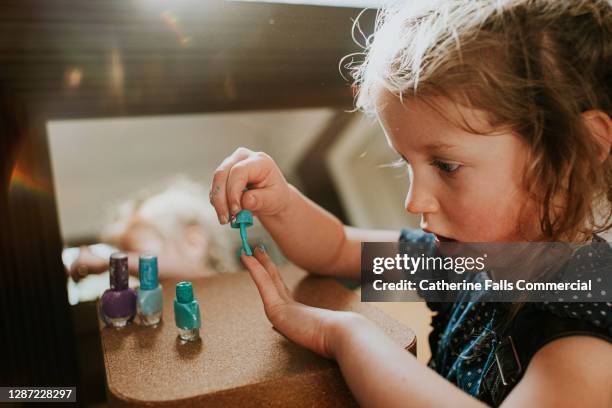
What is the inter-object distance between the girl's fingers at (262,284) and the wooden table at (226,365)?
33 mm

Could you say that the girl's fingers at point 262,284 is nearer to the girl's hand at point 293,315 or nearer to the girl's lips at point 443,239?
the girl's hand at point 293,315

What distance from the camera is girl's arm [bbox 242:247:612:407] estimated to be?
0.40 meters

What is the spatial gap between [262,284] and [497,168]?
0.26 metres

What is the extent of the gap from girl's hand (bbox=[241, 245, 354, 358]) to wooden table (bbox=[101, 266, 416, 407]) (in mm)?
14

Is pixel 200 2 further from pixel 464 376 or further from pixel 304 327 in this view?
pixel 464 376

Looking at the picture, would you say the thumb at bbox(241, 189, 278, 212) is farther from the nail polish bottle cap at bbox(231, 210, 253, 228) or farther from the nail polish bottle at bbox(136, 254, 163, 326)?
the nail polish bottle at bbox(136, 254, 163, 326)

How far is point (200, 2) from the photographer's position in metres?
0.65

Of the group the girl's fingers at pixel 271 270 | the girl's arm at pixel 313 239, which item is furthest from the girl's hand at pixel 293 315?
the girl's arm at pixel 313 239

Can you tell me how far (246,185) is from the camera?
0.55m

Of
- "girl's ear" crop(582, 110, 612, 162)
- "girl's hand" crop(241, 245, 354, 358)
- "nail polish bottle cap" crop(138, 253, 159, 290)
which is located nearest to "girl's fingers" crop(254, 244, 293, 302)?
"girl's hand" crop(241, 245, 354, 358)

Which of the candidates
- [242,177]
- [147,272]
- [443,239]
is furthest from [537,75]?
[147,272]

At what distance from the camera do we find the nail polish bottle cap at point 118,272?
0.54 m

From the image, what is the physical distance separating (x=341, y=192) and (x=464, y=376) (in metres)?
0.57

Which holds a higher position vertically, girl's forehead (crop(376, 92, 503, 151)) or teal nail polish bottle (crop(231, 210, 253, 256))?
girl's forehead (crop(376, 92, 503, 151))
